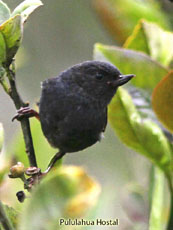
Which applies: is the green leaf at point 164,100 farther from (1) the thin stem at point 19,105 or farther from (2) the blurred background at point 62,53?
(2) the blurred background at point 62,53

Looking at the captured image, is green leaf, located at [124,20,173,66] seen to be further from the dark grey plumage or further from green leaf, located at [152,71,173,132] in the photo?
green leaf, located at [152,71,173,132]

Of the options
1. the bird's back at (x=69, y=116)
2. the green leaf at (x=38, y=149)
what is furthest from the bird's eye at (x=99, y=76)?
the green leaf at (x=38, y=149)

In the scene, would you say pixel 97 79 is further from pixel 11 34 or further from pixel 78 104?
pixel 11 34

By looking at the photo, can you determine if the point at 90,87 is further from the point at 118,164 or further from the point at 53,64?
the point at 53,64

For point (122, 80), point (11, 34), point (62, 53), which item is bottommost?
point (62, 53)

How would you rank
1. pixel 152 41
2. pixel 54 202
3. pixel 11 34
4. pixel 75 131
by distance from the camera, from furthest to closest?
pixel 75 131 → pixel 152 41 → pixel 11 34 → pixel 54 202

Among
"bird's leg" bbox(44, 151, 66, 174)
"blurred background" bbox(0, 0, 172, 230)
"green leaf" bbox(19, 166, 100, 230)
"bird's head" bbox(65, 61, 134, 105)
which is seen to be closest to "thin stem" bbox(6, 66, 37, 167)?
"bird's leg" bbox(44, 151, 66, 174)

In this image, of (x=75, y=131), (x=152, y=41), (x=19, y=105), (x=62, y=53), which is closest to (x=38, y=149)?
(x=19, y=105)
